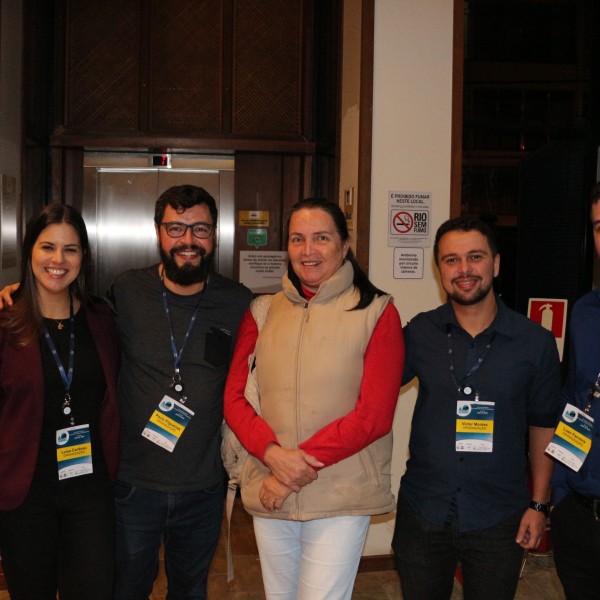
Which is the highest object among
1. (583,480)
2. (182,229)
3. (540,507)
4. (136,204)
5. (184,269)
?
(136,204)

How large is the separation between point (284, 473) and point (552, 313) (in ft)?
8.14

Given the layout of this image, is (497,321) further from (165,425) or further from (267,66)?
(267,66)

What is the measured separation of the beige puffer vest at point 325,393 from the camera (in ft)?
6.81

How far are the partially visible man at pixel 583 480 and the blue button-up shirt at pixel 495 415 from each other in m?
0.08

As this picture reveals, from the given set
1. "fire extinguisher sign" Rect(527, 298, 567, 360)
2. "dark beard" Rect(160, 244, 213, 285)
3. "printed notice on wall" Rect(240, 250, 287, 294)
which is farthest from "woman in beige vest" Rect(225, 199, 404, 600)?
"printed notice on wall" Rect(240, 250, 287, 294)

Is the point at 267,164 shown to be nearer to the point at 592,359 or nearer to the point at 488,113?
the point at 488,113

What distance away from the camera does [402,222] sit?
3447 mm

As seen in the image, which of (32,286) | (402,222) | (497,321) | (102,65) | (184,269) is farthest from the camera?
(102,65)

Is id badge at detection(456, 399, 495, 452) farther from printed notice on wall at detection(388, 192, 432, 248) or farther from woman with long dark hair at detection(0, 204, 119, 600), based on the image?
printed notice on wall at detection(388, 192, 432, 248)

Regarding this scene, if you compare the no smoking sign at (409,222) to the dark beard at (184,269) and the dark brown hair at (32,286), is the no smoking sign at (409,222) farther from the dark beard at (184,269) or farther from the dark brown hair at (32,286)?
the dark brown hair at (32,286)

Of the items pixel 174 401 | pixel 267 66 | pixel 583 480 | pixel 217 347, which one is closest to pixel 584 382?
pixel 583 480

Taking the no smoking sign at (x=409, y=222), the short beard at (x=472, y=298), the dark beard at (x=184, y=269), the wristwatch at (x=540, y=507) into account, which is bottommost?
the wristwatch at (x=540, y=507)

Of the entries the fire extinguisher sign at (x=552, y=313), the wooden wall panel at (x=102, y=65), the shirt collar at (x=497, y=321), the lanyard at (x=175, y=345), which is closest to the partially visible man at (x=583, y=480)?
the shirt collar at (x=497, y=321)

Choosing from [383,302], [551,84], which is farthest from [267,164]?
[383,302]
